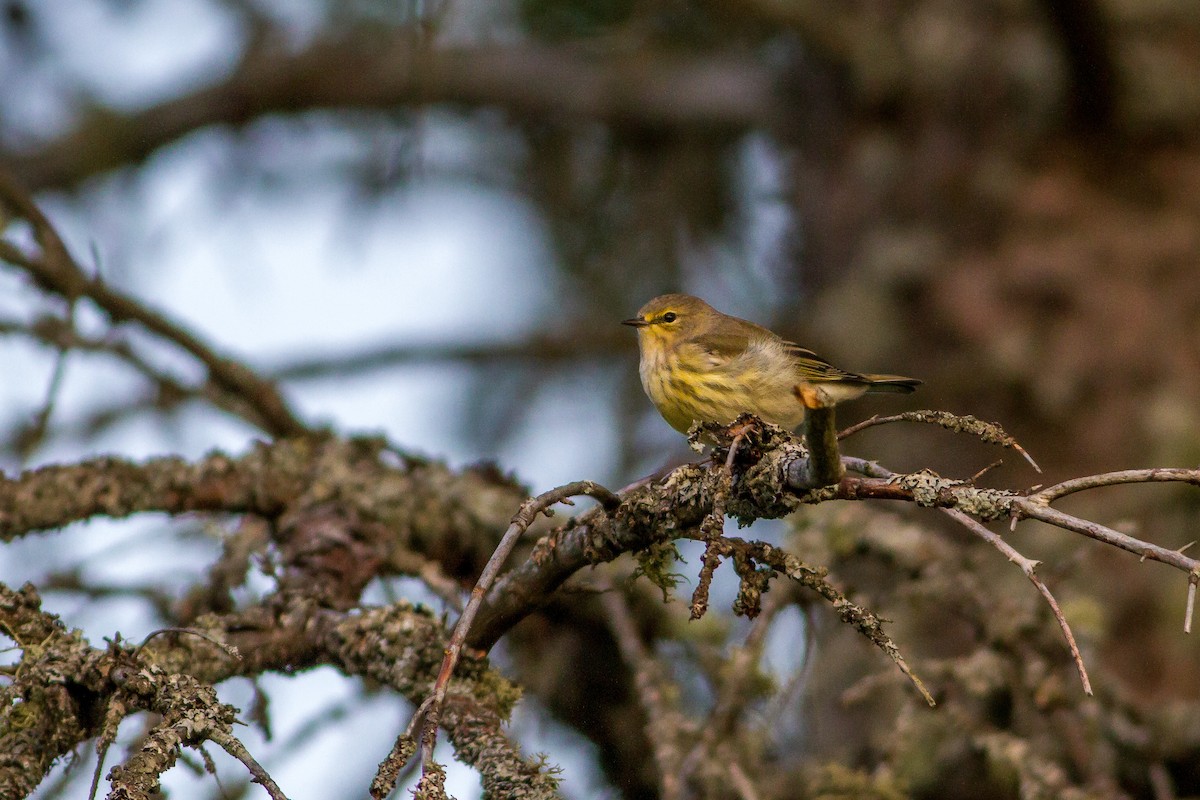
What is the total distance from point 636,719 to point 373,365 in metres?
2.41

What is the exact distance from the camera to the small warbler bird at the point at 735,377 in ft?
13.2

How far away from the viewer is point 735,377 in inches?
161

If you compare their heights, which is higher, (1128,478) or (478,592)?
(478,592)

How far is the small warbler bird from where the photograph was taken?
4.04 metres

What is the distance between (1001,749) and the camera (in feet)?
9.25

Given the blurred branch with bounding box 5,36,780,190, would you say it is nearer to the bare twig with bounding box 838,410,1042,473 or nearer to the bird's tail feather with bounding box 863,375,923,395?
the bird's tail feather with bounding box 863,375,923,395

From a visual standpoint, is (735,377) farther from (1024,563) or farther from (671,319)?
(1024,563)

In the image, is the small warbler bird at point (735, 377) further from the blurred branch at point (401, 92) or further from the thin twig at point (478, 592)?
the thin twig at point (478, 592)

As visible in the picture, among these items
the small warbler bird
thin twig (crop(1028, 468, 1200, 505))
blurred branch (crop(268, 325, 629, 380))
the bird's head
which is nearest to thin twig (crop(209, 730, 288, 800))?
thin twig (crop(1028, 468, 1200, 505))

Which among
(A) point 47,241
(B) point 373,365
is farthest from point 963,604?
(B) point 373,365

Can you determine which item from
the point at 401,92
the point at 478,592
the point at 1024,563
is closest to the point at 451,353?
the point at 401,92

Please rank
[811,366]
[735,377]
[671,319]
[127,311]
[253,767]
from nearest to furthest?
[253,767]
[127,311]
[735,377]
[811,366]
[671,319]

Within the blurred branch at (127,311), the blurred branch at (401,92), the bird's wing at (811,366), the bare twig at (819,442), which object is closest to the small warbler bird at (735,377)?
the bird's wing at (811,366)

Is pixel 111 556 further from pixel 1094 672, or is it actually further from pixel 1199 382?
Answer: pixel 1199 382
